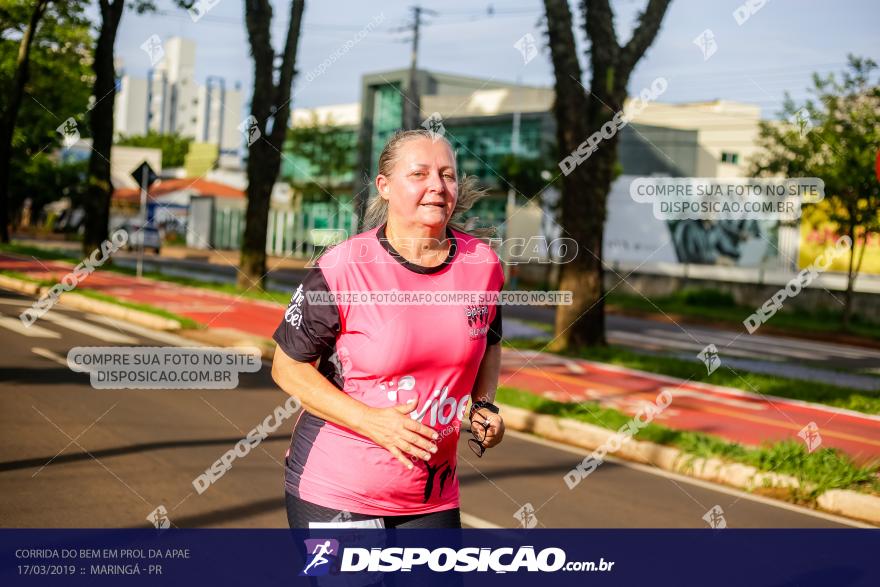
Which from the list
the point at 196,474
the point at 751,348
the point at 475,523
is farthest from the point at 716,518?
the point at 751,348

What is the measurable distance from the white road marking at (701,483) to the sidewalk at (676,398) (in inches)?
40.3

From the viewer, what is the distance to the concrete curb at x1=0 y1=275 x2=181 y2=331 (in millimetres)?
16625

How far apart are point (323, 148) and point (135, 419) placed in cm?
5099

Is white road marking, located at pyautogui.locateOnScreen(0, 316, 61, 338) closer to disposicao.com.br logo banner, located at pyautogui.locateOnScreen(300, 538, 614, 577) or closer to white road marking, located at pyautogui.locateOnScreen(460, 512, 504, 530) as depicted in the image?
white road marking, located at pyautogui.locateOnScreen(460, 512, 504, 530)

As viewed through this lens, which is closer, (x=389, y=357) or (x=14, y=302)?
(x=389, y=357)

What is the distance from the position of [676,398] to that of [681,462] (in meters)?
3.81

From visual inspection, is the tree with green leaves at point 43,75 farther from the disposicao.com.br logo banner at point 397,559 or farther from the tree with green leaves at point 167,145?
the tree with green leaves at point 167,145

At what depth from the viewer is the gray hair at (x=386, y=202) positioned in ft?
9.68

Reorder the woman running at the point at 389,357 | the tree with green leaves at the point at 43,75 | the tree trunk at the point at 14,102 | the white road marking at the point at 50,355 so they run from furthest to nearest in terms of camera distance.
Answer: the tree with green leaves at the point at 43,75 → the tree trunk at the point at 14,102 → the white road marking at the point at 50,355 → the woman running at the point at 389,357

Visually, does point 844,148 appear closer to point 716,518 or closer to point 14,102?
point 716,518

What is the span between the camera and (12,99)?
35.9 meters

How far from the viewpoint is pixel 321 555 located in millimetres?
2834

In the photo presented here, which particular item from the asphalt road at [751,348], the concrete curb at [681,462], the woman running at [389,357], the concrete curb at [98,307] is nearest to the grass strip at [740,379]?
the asphalt road at [751,348]

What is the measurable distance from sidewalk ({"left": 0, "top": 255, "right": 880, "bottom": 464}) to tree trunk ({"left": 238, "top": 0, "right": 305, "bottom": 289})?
5.15m
